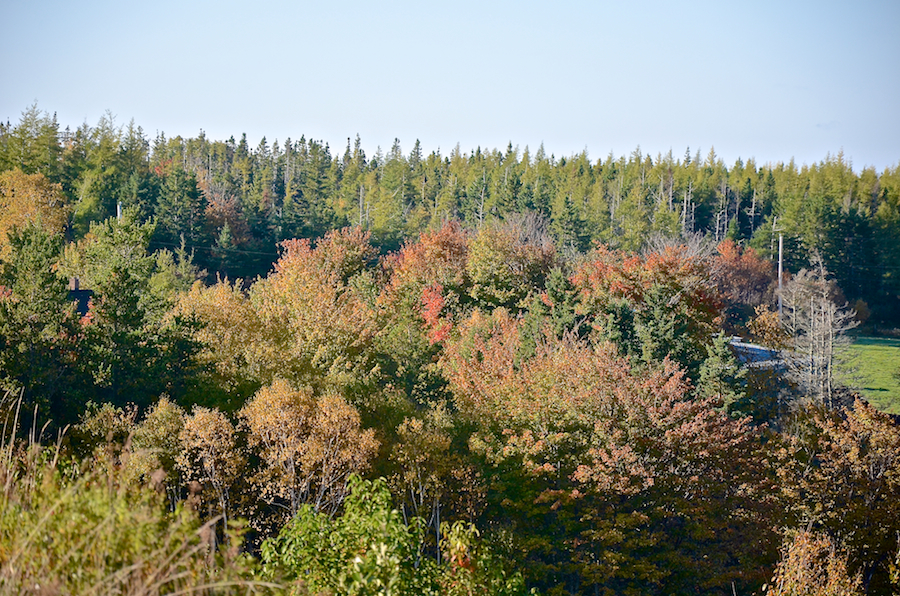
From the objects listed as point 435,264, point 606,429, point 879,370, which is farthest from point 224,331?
point 879,370

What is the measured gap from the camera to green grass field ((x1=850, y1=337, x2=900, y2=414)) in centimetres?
5185

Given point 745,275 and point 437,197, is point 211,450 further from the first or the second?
point 437,197

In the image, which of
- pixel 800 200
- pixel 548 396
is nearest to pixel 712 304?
pixel 548 396

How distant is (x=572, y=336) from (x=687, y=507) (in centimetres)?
1182

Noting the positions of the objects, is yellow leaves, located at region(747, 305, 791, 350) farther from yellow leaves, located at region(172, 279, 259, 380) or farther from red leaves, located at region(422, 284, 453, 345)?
yellow leaves, located at region(172, 279, 259, 380)

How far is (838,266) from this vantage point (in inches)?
3238

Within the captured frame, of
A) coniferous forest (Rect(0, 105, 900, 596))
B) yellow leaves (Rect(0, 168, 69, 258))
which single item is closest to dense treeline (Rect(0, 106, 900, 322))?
yellow leaves (Rect(0, 168, 69, 258))

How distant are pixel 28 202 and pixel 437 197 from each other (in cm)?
7074

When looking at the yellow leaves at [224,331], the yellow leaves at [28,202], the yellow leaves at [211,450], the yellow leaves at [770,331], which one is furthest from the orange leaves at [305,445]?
the yellow leaves at [28,202]

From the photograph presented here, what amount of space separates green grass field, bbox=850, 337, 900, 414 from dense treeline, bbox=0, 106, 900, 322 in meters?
12.2

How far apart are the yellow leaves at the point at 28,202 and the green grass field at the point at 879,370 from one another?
53039 millimetres

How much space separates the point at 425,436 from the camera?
23.7 metres

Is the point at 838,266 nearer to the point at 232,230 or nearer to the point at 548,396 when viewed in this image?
the point at 232,230

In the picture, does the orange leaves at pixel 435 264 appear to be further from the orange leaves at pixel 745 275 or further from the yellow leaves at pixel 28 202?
the orange leaves at pixel 745 275
